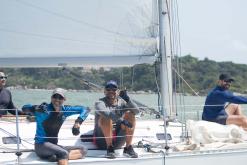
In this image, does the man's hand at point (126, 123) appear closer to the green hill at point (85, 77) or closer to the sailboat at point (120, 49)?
the sailboat at point (120, 49)

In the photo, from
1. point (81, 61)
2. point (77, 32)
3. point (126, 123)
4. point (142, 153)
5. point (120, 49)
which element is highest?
point (77, 32)

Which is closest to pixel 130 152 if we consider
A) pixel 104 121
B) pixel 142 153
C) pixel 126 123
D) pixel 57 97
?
pixel 142 153

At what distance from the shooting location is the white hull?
604cm

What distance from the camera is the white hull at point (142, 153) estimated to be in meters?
6.04

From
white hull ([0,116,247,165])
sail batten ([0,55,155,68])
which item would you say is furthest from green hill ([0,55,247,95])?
white hull ([0,116,247,165])

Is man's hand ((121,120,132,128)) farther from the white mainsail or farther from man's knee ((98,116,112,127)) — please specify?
the white mainsail

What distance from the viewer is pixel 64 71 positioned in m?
8.05

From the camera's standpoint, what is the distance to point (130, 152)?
20.4 ft

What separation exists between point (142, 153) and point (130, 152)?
8.0 inches

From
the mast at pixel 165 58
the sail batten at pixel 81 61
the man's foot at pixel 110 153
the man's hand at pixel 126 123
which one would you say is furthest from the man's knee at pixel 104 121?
the sail batten at pixel 81 61

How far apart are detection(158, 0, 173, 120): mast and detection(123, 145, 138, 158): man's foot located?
4.93 ft

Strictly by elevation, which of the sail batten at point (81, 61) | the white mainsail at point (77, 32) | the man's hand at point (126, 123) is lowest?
the man's hand at point (126, 123)

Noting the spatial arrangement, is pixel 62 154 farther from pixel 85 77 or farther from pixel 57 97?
pixel 85 77

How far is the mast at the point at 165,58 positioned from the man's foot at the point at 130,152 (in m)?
1.50
